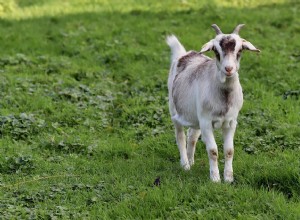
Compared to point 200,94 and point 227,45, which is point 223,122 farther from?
point 227,45

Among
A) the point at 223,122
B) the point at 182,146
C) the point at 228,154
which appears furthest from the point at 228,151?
the point at 182,146

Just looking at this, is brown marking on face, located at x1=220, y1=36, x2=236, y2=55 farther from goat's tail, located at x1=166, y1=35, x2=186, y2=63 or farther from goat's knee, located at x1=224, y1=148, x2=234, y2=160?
goat's tail, located at x1=166, y1=35, x2=186, y2=63

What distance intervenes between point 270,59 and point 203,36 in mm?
2091

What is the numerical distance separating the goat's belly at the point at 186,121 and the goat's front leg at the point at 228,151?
42 cm

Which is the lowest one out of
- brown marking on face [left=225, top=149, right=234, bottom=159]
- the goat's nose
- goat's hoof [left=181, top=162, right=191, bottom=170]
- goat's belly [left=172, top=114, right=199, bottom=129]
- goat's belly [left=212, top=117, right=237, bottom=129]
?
goat's hoof [left=181, top=162, right=191, bottom=170]

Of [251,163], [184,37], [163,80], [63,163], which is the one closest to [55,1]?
[184,37]

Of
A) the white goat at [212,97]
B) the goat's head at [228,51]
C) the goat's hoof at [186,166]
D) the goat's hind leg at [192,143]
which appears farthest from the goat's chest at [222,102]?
the goat's hind leg at [192,143]

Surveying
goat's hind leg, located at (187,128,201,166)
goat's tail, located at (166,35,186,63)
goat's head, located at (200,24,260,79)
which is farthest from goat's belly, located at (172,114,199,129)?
goat's tail, located at (166,35,186,63)

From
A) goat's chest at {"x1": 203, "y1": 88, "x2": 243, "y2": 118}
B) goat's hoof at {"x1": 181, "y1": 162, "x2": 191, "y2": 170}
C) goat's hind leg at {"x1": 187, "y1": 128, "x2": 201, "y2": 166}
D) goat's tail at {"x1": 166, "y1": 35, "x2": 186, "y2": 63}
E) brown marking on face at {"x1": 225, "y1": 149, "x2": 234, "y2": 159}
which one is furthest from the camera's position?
goat's tail at {"x1": 166, "y1": 35, "x2": 186, "y2": 63}

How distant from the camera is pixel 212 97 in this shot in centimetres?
687

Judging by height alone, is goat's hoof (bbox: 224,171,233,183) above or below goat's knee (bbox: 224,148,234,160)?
below

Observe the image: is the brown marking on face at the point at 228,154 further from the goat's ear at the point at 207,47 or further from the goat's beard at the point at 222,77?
the goat's ear at the point at 207,47

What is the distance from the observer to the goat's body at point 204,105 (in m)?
6.86

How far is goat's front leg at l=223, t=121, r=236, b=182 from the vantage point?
692 centimetres
